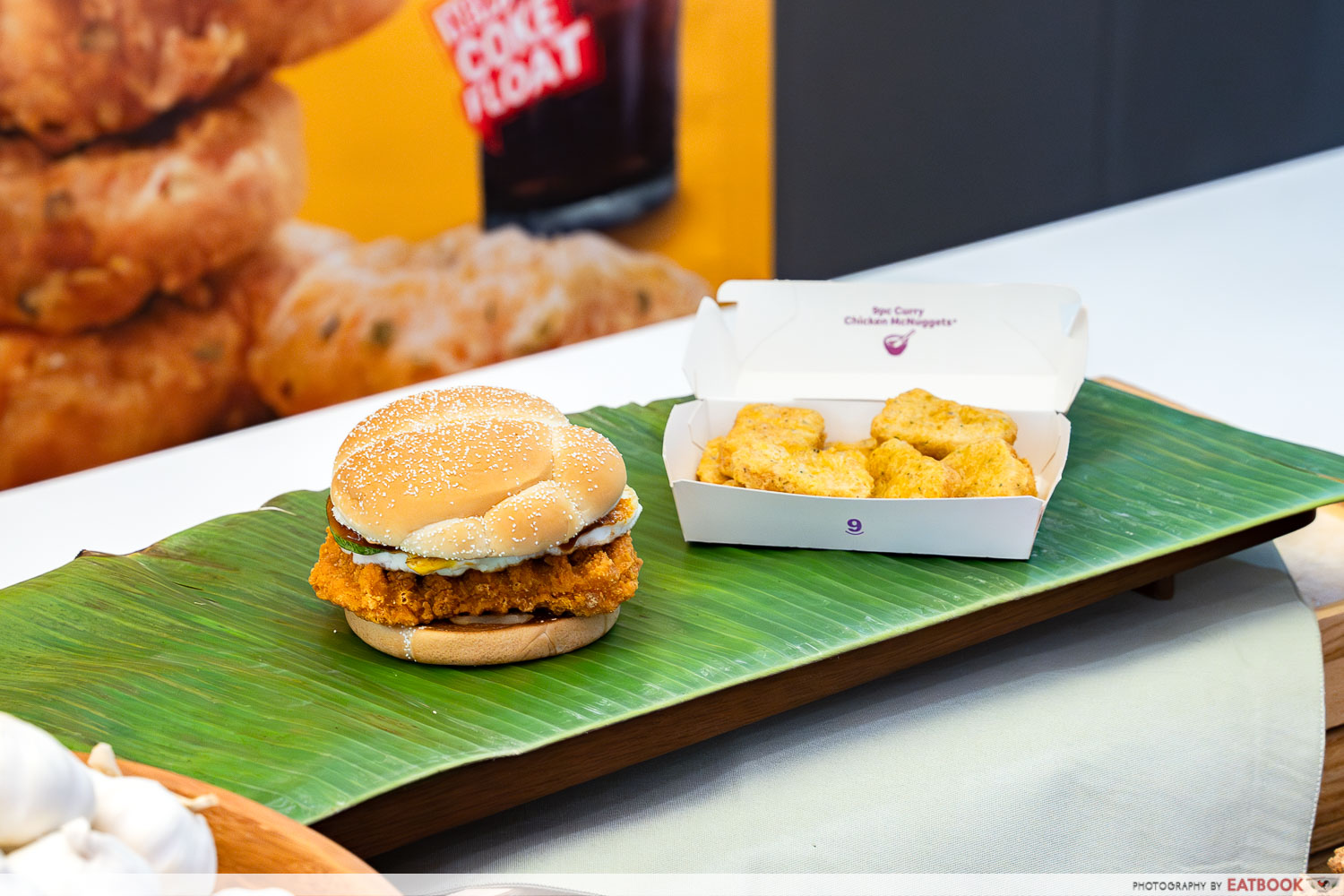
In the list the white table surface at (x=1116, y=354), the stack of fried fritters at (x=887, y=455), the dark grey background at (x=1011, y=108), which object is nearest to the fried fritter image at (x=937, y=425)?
the stack of fried fritters at (x=887, y=455)

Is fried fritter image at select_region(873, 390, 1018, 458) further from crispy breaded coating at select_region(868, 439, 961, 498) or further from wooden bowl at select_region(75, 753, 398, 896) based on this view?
wooden bowl at select_region(75, 753, 398, 896)

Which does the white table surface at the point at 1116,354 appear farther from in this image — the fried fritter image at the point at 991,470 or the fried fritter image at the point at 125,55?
the fried fritter image at the point at 991,470

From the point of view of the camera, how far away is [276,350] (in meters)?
4.02

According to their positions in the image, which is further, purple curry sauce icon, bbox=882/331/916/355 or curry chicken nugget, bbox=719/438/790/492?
purple curry sauce icon, bbox=882/331/916/355

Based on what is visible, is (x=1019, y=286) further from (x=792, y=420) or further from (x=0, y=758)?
(x=0, y=758)

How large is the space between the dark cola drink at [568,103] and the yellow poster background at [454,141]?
0.07 meters

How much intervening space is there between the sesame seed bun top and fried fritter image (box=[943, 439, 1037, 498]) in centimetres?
50

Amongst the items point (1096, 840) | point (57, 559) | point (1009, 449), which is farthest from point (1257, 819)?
point (57, 559)

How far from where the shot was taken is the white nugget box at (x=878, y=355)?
210 cm

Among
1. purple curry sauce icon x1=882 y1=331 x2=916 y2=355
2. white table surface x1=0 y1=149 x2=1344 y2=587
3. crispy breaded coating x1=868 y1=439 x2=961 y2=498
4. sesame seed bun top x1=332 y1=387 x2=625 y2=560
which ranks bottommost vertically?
white table surface x1=0 y1=149 x2=1344 y2=587

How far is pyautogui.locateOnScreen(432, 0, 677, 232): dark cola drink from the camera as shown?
420 centimetres

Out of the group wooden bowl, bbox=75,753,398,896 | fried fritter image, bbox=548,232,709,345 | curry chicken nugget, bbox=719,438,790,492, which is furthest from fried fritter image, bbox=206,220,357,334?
wooden bowl, bbox=75,753,398,896

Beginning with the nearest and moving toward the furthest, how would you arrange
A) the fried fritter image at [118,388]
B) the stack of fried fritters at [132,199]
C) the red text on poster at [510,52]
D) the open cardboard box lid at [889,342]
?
1. the open cardboard box lid at [889,342]
2. the stack of fried fritters at [132,199]
3. the fried fritter image at [118,388]
4. the red text on poster at [510,52]

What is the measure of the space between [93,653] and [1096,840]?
122 cm
